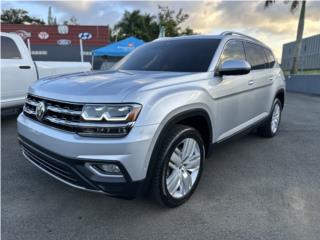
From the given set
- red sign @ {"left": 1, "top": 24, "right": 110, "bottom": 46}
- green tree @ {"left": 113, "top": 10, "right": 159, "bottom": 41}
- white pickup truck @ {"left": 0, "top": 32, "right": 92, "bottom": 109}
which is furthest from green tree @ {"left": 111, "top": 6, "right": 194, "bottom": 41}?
white pickup truck @ {"left": 0, "top": 32, "right": 92, "bottom": 109}

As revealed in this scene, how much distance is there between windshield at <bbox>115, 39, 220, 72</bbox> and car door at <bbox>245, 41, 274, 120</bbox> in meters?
0.96

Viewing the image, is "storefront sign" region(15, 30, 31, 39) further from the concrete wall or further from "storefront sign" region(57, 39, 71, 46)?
the concrete wall

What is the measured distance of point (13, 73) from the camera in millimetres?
5918

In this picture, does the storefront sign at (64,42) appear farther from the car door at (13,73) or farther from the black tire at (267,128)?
the black tire at (267,128)

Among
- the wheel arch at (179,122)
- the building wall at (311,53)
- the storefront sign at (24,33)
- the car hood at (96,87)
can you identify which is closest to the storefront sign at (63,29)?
the storefront sign at (24,33)

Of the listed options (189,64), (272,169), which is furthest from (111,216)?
(272,169)

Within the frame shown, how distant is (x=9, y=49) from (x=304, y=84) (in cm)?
1480

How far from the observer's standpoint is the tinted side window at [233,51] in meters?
3.68

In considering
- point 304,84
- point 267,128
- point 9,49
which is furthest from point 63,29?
point 267,128

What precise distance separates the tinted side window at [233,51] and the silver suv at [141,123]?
0.10ft

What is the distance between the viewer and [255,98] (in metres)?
4.38

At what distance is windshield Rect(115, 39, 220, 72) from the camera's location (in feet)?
11.6

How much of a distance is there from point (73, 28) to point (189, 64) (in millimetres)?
23183

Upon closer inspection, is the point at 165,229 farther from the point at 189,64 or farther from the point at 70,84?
the point at 189,64
